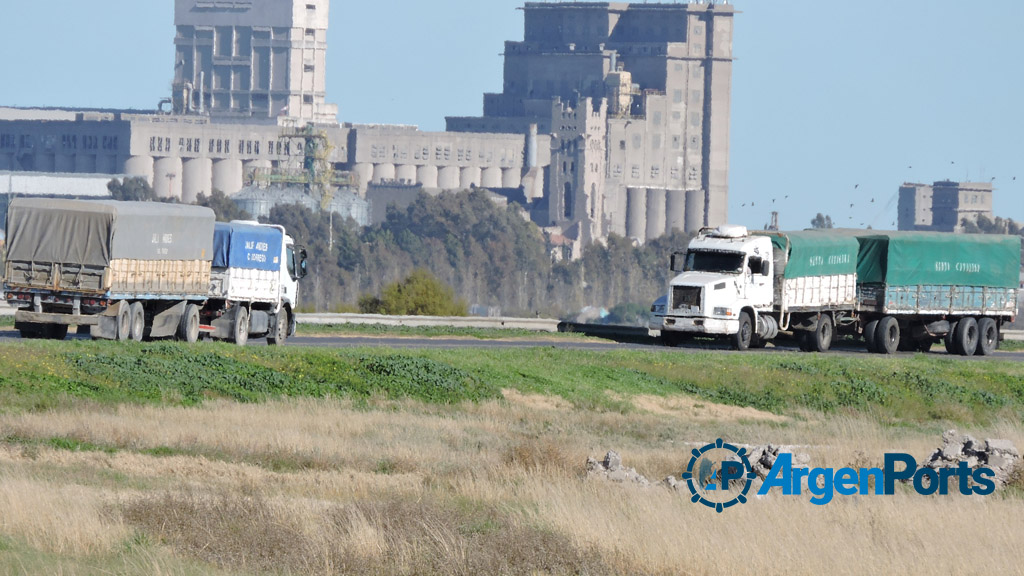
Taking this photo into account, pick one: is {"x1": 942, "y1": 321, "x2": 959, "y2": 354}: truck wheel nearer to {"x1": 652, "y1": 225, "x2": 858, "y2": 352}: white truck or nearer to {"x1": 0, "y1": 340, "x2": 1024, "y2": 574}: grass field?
{"x1": 652, "y1": 225, "x2": 858, "y2": 352}: white truck

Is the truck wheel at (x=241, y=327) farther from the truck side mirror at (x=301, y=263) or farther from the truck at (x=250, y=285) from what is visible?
the truck side mirror at (x=301, y=263)

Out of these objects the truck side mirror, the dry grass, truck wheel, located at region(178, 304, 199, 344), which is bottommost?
the dry grass

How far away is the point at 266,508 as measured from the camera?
1855 cm

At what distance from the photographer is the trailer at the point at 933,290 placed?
166ft

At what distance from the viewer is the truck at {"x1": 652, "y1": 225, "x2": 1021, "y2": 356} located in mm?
47438

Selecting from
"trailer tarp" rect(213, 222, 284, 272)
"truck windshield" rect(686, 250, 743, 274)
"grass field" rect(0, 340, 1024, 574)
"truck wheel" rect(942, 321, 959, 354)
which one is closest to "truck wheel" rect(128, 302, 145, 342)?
"grass field" rect(0, 340, 1024, 574)

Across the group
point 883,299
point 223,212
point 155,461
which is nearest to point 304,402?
point 155,461

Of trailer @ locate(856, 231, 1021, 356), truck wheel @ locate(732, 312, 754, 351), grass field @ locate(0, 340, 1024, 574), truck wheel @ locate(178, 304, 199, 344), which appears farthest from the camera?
trailer @ locate(856, 231, 1021, 356)

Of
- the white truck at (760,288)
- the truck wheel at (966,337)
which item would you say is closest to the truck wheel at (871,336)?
the white truck at (760,288)

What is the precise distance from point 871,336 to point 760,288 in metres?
4.74

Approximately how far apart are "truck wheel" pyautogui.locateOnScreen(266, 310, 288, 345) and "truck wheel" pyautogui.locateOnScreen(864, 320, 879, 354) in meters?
18.0

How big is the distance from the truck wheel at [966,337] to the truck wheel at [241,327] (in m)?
22.6

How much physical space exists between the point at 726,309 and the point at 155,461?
26929 millimetres

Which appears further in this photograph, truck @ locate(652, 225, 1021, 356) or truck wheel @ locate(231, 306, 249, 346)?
truck @ locate(652, 225, 1021, 356)
